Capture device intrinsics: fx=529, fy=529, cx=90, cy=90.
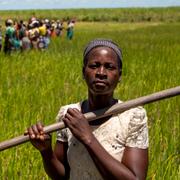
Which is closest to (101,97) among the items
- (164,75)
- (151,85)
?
(151,85)

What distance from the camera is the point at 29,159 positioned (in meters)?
3.24

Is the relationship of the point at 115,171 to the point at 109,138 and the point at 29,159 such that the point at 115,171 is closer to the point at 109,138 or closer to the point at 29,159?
the point at 109,138

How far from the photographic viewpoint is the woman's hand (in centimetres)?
158

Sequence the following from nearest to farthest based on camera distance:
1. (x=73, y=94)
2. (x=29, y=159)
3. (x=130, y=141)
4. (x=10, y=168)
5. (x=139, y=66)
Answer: (x=130, y=141) < (x=10, y=168) < (x=29, y=159) < (x=73, y=94) < (x=139, y=66)

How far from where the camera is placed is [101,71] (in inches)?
65.8

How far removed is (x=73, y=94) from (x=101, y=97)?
4093 mm

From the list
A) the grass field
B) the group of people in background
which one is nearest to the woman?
the grass field

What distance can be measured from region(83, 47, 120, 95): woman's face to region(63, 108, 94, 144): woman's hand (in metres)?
0.13

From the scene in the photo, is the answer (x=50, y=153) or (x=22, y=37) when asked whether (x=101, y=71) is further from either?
(x=22, y=37)

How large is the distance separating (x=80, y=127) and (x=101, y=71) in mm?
203

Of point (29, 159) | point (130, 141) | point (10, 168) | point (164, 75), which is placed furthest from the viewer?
point (164, 75)

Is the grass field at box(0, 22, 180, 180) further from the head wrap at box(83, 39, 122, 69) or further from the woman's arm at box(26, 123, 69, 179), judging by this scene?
the head wrap at box(83, 39, 122, 69)

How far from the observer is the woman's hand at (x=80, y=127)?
1.58m

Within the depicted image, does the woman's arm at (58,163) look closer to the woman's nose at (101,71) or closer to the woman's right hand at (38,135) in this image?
the woman's right hand at (38,135)
